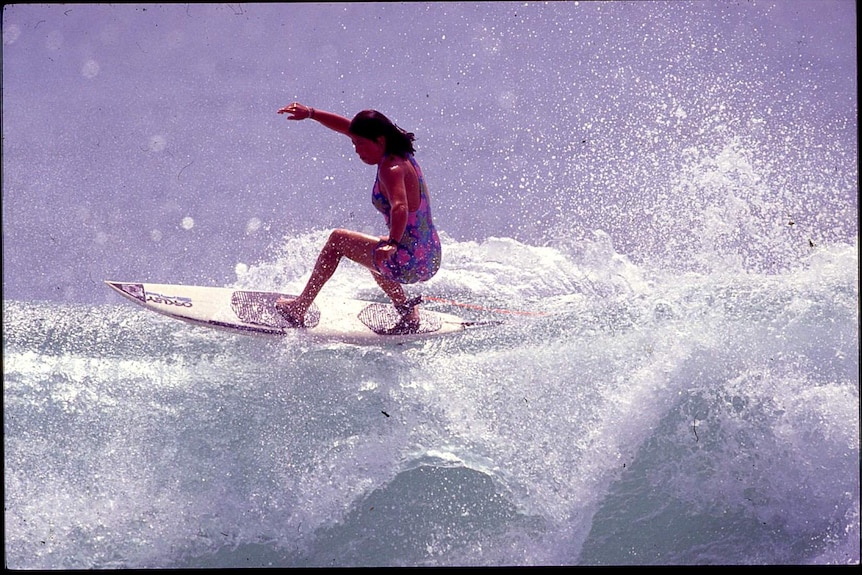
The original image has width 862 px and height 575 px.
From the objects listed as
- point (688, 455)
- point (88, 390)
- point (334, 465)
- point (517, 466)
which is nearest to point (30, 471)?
point (88, 390)

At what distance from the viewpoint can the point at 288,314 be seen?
3.32 metres

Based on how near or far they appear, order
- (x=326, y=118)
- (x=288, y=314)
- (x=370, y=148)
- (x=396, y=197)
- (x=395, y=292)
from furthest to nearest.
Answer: (x=395, y=292) < (x=288, y=314) < (x=326, y=118) < (x=370, y=148) < (x=396, y=197)

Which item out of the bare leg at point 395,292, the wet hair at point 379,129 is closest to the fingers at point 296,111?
the wet hair at point 379,129

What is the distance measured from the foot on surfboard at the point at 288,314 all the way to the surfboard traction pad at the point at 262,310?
10 millimetres

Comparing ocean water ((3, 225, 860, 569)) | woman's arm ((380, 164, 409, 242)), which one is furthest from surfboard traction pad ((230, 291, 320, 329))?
woman's arm ((380, 164, 409, 242))

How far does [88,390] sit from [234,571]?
3.74 feet

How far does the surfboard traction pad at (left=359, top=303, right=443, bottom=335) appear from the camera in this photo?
3412mm

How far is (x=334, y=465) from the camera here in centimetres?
295

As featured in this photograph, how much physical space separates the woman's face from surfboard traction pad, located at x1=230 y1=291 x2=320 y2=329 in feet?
2.71

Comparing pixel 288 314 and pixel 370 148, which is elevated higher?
pixel 370 148

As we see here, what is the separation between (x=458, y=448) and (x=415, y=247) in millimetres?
859

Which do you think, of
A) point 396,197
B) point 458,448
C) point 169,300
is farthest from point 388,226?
point 169,300

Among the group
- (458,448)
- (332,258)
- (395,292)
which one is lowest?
(458,448)

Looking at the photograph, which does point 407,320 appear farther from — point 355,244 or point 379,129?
point 379,129
